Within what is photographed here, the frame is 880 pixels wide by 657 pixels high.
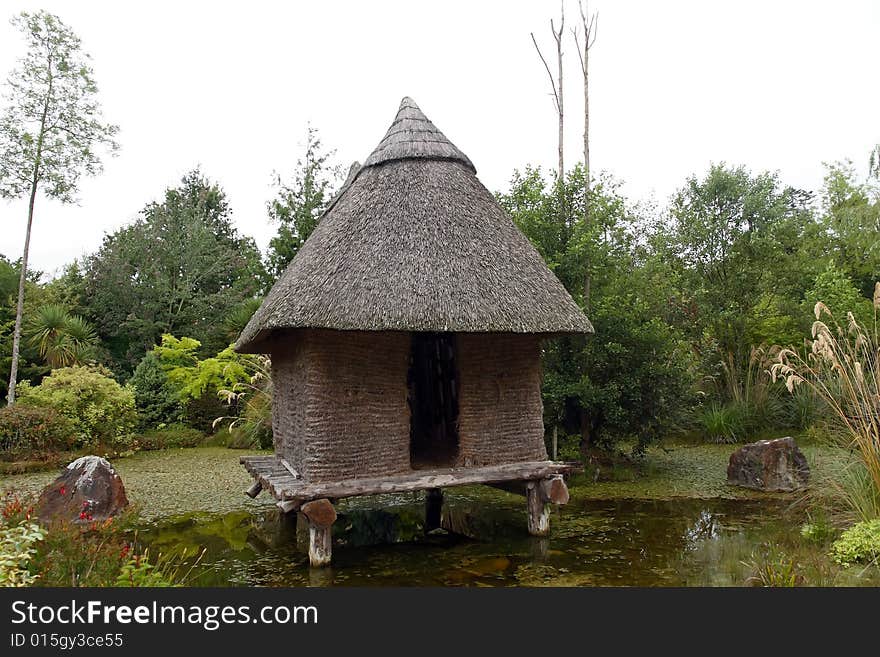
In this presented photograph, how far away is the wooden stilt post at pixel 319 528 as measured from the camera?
20.5 ft

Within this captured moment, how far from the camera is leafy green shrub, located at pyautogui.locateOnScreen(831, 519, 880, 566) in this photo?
498cm

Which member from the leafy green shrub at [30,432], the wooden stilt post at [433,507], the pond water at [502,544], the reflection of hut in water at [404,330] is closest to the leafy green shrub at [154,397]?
the leafy green shrub at [30,432]

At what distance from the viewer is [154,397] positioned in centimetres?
1574

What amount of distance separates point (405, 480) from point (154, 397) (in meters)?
11.3

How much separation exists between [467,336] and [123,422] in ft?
33.9

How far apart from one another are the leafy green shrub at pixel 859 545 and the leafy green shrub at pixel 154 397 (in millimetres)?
14419

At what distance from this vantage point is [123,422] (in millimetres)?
14250

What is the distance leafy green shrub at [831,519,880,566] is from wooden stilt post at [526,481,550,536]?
2.97 meters

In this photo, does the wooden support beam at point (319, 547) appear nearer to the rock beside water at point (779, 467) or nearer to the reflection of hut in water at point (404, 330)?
the reflection of hut in water at point (404, 330)

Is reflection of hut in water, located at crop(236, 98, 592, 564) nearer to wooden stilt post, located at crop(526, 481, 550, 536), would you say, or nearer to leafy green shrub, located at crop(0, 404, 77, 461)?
wooden stilt post, located at crop(526, 481, 550, 536)

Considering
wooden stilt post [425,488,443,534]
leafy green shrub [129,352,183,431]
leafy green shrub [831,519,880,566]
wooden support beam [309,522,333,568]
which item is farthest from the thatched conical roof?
leafy green shrub [129,352,183,431]

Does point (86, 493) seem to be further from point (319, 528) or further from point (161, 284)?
point (161, 284)

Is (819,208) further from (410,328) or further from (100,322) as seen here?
(100,322)

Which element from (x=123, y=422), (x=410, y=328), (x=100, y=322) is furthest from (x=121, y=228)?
(x=410, y=328)
